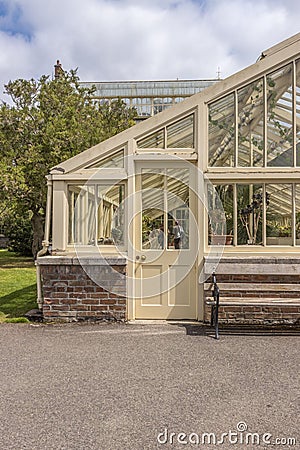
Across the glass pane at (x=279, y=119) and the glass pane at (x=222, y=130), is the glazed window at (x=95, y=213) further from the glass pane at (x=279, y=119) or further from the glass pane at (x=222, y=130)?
the glass pane at (x=279, y=119)

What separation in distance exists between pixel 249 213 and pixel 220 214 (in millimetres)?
457

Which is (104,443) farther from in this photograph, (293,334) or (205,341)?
(293,334)

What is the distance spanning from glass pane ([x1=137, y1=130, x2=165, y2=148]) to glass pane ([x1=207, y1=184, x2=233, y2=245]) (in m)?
1.07

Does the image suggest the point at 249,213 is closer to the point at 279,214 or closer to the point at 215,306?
the point at 279,214

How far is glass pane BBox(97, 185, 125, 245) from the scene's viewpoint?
7.89 metres

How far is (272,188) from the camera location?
25.6ft

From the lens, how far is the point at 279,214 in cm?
771

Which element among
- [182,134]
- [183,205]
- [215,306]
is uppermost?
[182,134]

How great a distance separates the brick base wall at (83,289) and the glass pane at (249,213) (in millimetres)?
1979

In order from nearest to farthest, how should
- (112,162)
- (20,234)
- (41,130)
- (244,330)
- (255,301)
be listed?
1. (255,301)
2. (244,330)
3. (112,162)
4. (41,130)
5. (20,234)

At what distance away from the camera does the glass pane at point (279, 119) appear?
7.80 meters

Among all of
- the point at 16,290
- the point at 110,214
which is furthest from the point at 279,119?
the point at 16,290

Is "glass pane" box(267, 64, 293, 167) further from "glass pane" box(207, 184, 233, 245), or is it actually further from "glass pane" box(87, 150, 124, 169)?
"glass pane" box(87, 150, 124, 169)

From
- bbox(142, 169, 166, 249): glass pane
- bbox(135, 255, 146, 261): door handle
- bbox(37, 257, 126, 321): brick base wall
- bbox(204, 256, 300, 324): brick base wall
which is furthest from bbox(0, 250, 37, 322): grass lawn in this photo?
bbox(204, 256, 300, 324): brick base wall
